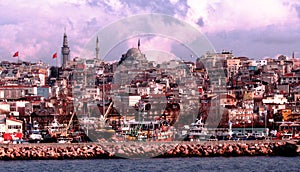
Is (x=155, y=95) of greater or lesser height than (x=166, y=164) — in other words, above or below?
above

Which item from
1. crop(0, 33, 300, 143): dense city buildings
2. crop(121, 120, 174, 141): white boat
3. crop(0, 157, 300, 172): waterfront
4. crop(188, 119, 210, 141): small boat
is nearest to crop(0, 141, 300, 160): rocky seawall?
crop(0, 157, 300, 172): waterfront

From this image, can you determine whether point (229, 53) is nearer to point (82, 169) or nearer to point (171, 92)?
point (171, 92)

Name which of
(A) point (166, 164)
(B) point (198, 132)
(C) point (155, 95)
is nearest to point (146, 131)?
(B) point (198, 132)

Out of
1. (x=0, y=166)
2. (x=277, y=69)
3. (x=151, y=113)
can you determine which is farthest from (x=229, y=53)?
(x=0, y=166)

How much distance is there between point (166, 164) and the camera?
973 inches

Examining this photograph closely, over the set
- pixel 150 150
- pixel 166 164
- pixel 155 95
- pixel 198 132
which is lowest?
pixel 166 164

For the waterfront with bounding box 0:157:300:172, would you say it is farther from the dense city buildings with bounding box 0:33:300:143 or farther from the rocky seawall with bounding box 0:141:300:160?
the dense city buildings with bounding box 0:33:300:143

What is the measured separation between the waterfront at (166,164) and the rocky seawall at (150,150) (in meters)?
1.43

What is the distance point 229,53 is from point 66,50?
1014 inches

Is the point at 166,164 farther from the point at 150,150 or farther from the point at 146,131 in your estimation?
the point at 146,131

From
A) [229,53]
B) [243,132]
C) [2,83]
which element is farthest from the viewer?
[229,53]

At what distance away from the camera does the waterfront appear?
2304 cm

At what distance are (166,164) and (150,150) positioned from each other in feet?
16.0

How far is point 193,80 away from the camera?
63.4m
